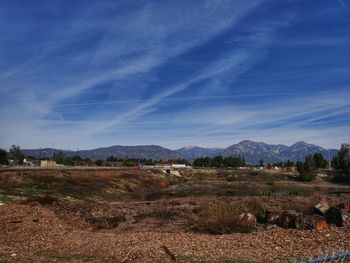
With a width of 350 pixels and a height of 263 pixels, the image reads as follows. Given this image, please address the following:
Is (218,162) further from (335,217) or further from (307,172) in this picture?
(335,217)

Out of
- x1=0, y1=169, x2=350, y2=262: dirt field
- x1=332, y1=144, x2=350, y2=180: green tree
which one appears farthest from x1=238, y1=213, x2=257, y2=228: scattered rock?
x1=332, y1=144, x2=350, y2=180: green tree

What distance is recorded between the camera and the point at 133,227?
24.0 m

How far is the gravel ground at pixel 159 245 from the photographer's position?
14016 millimetres

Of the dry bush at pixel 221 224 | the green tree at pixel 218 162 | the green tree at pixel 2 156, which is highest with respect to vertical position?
the green tree at pixel 218 162

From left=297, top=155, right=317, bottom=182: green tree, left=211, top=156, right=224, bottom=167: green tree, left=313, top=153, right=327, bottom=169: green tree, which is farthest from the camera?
left=211, top=156, right=224, bottom=167: green tree

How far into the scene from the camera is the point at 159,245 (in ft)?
52.5

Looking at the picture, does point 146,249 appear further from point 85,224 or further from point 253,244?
point 85,224

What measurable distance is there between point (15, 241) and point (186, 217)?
1082cm

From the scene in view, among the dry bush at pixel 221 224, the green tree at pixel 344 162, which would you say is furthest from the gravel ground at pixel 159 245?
the green tree at pixel 344 162

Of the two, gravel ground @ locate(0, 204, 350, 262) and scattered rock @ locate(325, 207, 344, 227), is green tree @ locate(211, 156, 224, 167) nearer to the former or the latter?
scattered rock @ locate(325, 207, 344, 227)

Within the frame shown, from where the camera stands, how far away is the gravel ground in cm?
1402

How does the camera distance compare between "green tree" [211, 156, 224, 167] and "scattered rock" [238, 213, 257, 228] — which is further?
"green tree" [211, 156, 224, 167]

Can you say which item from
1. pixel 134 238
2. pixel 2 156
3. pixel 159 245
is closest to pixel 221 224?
pixel 134 238

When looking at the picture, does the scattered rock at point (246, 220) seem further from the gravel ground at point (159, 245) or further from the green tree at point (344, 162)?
the green tree at point (344, 162)
